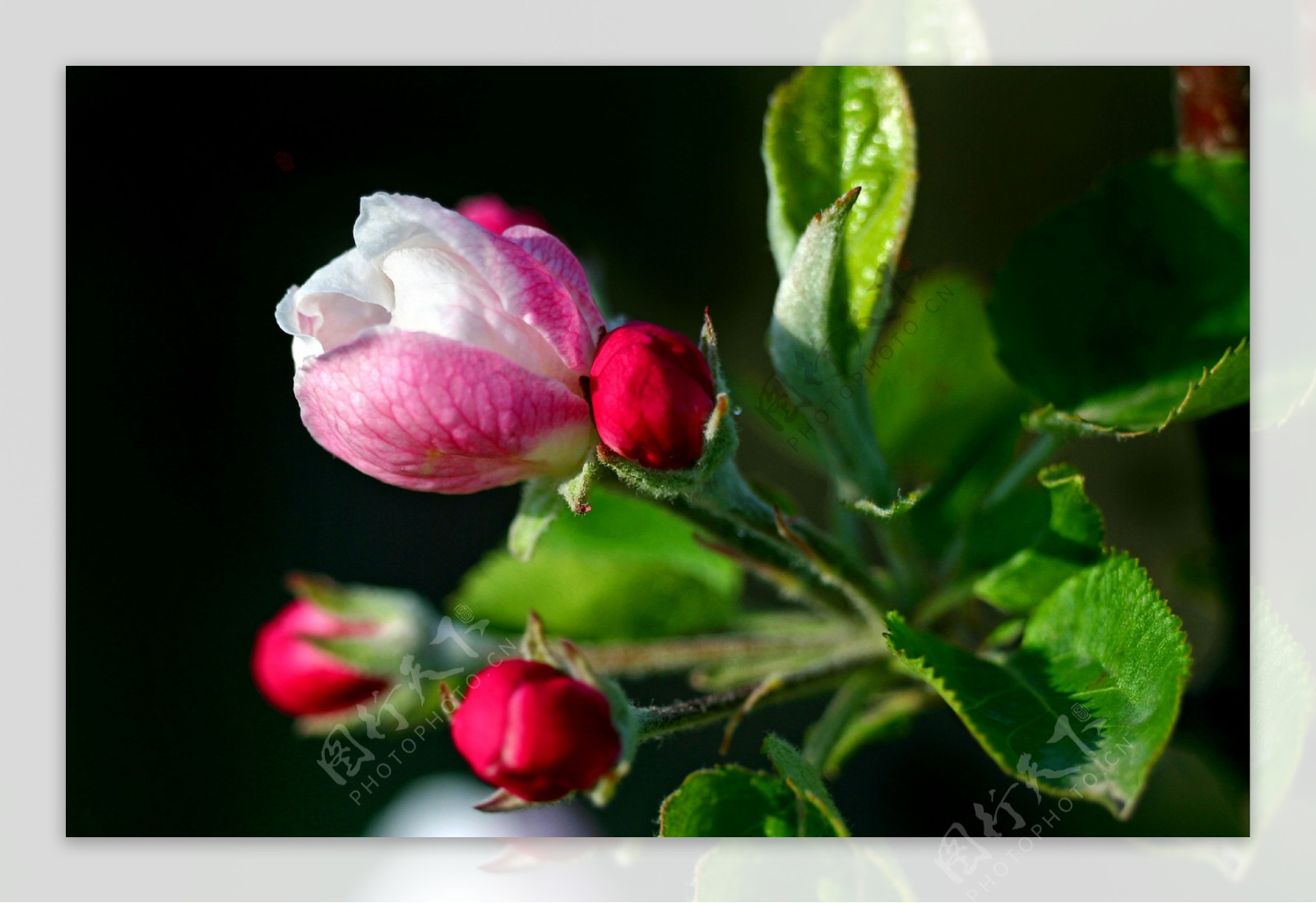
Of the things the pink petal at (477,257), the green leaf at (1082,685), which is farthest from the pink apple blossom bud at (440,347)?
the green leaf at (1082,685)

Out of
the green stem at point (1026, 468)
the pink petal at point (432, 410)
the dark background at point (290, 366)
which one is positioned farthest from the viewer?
the dark background at point (290, 366)

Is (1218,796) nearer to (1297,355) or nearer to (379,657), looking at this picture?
(1297,355)

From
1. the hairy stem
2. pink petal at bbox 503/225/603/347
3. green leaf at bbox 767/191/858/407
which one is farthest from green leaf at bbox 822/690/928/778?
pink petal at bbox 503/225/603/347

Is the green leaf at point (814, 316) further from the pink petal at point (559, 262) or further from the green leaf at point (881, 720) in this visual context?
the green leaf at point (881, 720)

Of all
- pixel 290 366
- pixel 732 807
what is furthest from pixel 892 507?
pixel 290 366

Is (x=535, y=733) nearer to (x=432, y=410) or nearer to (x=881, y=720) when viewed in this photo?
(x=432, y=410)

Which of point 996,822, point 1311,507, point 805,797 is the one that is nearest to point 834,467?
point 805,797
